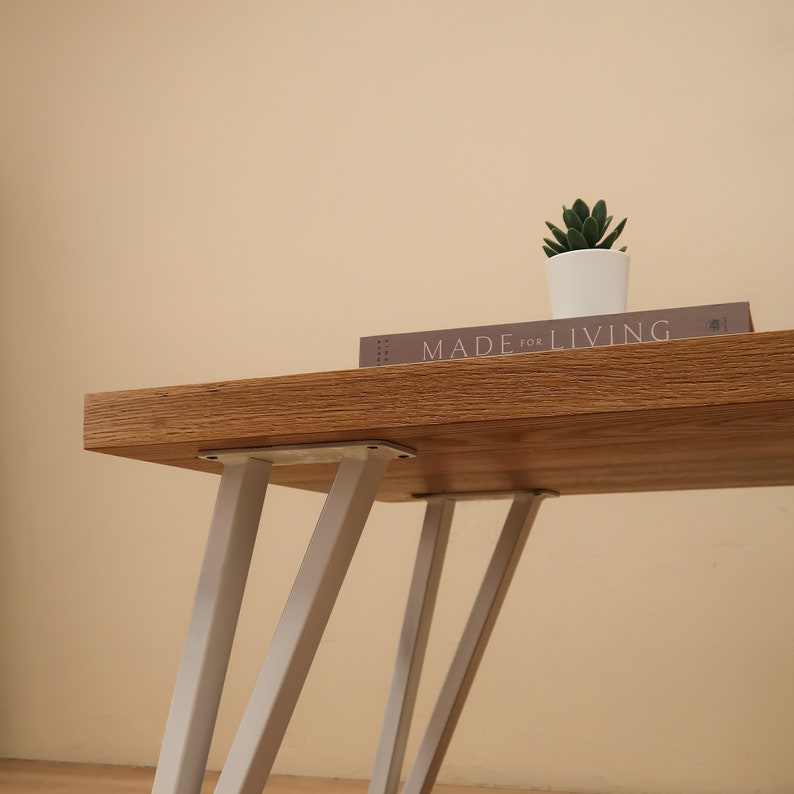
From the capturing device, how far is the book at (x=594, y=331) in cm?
59

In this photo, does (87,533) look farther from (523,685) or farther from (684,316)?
(684,316)

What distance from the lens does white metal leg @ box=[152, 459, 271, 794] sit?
54 centimetres

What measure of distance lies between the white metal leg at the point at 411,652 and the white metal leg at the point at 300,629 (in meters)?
0.49

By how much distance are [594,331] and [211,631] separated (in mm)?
313

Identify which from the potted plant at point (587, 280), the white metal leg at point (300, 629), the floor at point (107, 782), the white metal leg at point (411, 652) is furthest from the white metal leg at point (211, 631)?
the floor at point (107, 782)

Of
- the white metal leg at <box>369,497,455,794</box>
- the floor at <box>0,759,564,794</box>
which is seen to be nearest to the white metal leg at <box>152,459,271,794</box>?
the white metal leg at <box>369,497,455,794</box>

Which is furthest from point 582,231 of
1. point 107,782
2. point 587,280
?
point 107,782

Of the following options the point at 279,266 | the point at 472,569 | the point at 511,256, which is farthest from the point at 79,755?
the point at 511,256

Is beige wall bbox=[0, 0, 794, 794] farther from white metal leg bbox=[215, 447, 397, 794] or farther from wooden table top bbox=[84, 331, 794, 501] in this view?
white metal leg bbox=[215, 447, 397, 794]

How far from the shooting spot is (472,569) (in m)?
1.84

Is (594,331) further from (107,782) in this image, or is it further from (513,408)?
(107,782)

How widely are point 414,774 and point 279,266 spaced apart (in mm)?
1325

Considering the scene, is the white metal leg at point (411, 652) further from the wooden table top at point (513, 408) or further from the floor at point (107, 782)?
the floor at point (107, 782)

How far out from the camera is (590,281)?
2.55ft
